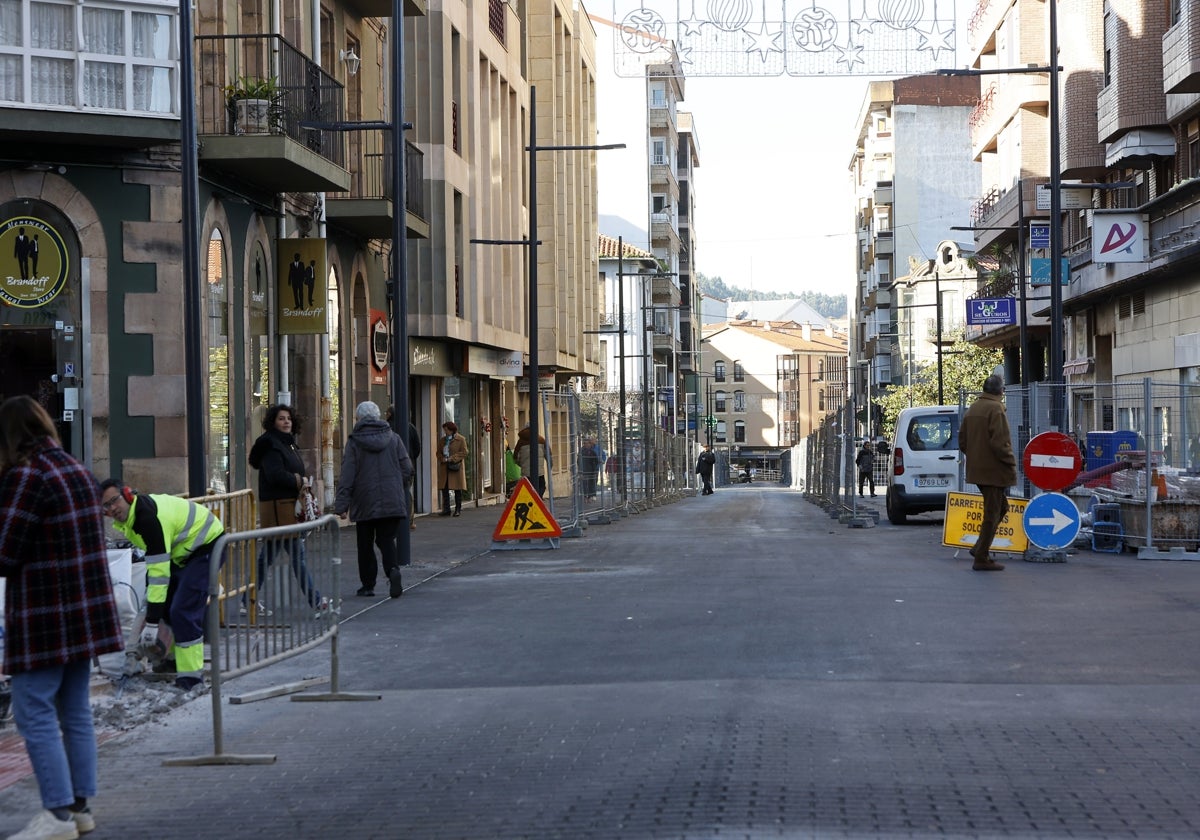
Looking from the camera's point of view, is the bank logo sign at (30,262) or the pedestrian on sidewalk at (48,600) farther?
the bank logo sign at (30,262)

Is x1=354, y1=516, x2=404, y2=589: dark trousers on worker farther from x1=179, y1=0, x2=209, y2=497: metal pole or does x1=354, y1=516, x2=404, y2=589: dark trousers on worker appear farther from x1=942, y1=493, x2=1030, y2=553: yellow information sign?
x1=942, y1=493, x2=1030, y2=553: yellow information sign

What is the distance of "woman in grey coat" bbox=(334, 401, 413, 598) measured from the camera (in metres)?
14.4

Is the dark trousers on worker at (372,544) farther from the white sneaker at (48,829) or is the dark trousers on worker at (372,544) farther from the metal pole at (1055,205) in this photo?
the metal pole at (1055,205)

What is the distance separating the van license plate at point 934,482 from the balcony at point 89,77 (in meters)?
13.8

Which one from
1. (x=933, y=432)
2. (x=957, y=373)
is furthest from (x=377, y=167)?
(x=957, y=373)

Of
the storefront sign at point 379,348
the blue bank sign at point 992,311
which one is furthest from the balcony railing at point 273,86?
the blue bank sign at point 992,311

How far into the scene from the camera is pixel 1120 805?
236 inches

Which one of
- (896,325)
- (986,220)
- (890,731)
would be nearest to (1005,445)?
(890,731)

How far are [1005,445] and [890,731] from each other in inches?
353

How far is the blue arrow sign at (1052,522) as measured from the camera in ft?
54.7

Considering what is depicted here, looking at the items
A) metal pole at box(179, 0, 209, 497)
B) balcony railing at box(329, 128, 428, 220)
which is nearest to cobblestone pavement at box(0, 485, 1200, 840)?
metal pole at box(179, 0, 209, 497)

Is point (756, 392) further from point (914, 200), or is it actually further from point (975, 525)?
point (975, 525)

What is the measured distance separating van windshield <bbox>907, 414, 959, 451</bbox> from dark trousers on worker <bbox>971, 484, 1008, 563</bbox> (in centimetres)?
986

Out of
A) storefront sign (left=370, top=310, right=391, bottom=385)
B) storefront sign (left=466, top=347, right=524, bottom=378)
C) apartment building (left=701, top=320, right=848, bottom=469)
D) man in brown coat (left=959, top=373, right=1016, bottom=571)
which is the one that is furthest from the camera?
apartment building (left=701, top=320, right=848, bottom=469)
